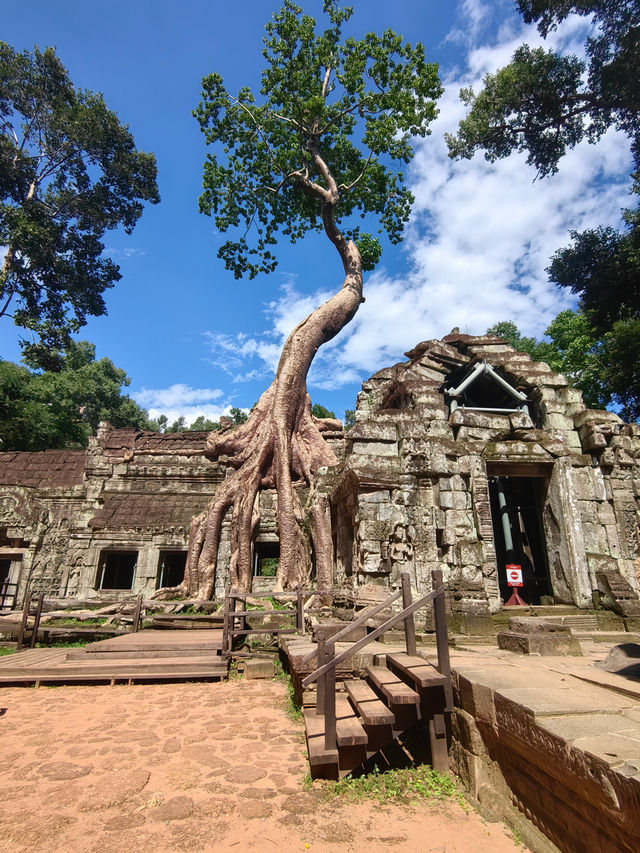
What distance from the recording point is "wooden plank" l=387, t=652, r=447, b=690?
3.59 meters

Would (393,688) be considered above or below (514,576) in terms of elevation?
below

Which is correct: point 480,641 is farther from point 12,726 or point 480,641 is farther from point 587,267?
point 587,267

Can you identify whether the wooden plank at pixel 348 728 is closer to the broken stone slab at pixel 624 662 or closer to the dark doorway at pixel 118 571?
the broken stone slab at pixel 624 662

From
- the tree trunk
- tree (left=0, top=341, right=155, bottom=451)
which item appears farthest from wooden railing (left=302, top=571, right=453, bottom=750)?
tree (left=0, top=341, right=155, bottom=451)

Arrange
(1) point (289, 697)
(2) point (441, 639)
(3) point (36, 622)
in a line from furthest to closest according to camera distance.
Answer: (3) point (36, 622) < (1) point (289, 697) < (2) point (441, 639)

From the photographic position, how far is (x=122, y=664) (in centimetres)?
749

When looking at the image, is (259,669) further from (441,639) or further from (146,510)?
Answer: (146,510)

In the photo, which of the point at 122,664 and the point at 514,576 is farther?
the point at 514,576

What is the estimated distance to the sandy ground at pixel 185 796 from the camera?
2885 millimetres

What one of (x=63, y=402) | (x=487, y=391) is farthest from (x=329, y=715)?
(x=63, y=402)

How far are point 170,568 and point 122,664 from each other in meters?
8.45

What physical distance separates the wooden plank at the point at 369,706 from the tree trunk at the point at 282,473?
5.82 metres

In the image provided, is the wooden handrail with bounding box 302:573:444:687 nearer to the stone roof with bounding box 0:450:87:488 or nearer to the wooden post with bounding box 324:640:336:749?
the wooden post with bounding box 324:640:336:749

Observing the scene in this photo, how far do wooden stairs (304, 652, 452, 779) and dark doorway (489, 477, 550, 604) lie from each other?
6.39 metres
